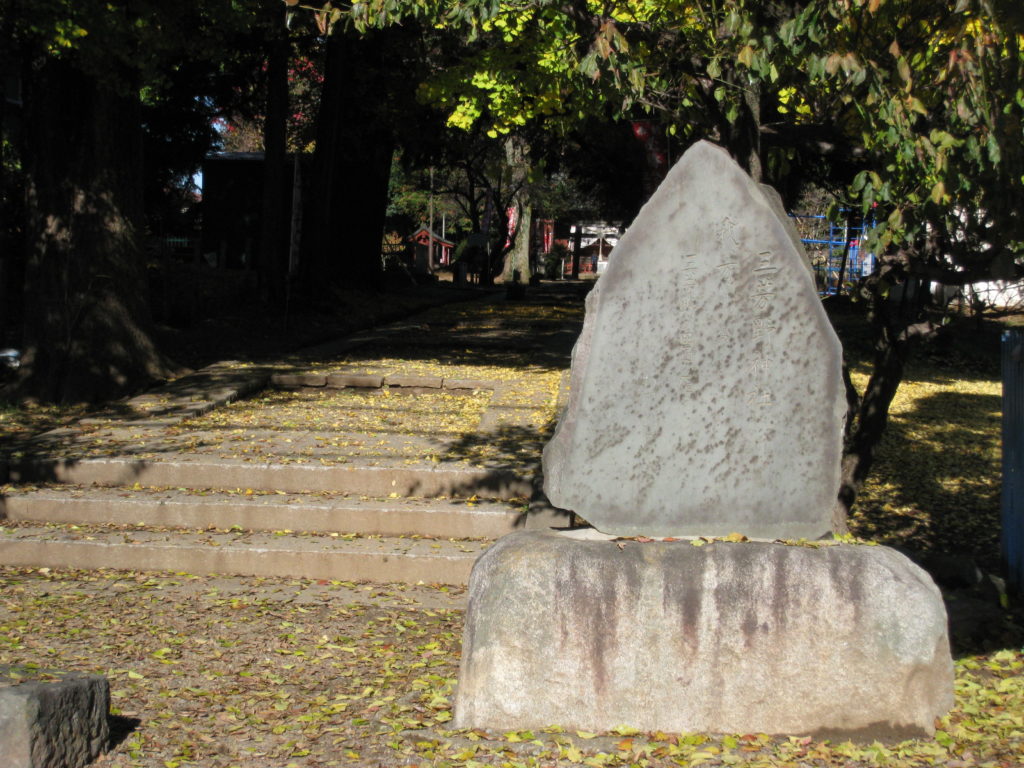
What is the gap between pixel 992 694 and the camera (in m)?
4.94

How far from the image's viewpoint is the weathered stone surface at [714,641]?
430cm

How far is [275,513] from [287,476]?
0.50 metres

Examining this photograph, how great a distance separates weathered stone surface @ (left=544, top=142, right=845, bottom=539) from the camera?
4492 mm

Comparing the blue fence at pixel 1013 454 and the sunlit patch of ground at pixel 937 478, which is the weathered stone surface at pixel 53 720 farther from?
the sunlit patch of ground at pixel 937 478

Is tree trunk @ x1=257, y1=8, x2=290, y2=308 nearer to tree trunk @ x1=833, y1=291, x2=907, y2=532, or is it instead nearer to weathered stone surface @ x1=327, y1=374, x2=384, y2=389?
weathered stone surface @ x1=327, y1=374, x2=384, y2=389

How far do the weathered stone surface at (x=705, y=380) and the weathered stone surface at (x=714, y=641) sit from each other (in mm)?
257

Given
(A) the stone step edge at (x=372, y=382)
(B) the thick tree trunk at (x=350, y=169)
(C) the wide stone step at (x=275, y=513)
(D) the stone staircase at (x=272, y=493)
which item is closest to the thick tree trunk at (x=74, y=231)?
(D) the stone staircase at (x=272, y=493)

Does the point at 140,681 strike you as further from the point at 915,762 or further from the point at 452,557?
the point at 915,762

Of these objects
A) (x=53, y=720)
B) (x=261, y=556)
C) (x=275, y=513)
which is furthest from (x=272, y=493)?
(x=53, y=720)

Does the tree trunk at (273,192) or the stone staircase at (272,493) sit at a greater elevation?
the tree trunk at (273,192)

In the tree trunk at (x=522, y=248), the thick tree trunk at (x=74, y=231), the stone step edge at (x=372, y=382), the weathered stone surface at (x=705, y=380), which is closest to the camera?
the weathered stone surface at (x=705, y=380)

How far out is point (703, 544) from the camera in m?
4.48

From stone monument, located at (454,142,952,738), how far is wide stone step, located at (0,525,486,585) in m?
2.50

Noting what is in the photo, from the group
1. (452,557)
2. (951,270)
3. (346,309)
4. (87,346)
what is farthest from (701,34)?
(346,309)
